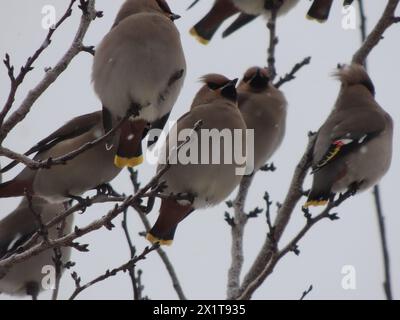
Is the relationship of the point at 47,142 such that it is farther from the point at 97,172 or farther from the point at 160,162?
the point at 160,162

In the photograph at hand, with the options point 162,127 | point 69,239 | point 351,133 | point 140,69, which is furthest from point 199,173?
point 351,133

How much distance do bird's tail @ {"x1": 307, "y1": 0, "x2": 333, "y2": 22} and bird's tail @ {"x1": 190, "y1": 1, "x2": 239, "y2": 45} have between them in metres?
0.60

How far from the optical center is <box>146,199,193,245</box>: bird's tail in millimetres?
5066

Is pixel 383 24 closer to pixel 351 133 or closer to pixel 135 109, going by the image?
pixel 351 133

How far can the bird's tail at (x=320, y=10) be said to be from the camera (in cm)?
706

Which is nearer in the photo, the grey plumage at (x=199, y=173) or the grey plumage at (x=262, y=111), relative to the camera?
the grey plumage at (x=199, y=173)

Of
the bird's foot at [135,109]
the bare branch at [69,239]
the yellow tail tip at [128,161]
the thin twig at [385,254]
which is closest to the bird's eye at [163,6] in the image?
the bird's foot at [135,109]

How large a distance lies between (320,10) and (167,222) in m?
2.71

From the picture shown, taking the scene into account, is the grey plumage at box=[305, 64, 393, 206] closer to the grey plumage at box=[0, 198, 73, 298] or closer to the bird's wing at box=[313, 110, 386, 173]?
the bird's wing at box=[313, 110, 386, 173]

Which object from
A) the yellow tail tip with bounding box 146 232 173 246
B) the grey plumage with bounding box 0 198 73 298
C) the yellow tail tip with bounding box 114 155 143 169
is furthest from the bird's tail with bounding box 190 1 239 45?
the yellow tail tip with bounding box 114 155 143 169

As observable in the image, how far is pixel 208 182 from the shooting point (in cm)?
493

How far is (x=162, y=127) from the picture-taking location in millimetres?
4996

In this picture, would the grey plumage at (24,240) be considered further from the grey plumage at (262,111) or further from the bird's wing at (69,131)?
the grey plumage at (262,111)
